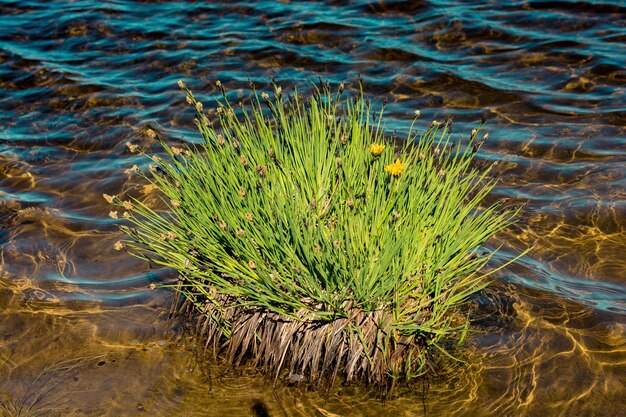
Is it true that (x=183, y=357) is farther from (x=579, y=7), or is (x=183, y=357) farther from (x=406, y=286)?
(x=579, y=7)

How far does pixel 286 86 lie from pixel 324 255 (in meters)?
6.70

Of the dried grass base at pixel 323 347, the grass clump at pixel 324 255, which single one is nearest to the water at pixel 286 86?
the dried grass base at pixel 323 347

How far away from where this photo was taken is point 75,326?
602 cm

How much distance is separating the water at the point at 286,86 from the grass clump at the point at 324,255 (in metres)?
0.33

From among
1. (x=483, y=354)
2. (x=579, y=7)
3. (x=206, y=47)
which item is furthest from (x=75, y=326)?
(x=579, y=7)

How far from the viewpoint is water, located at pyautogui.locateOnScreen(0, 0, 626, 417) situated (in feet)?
16.8

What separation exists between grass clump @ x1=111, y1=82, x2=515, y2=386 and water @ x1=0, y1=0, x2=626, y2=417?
1.08 feet

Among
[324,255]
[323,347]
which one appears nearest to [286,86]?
[323,347]

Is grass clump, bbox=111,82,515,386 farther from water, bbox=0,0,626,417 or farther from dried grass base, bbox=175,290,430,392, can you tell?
water, bbox=0,0,626,417

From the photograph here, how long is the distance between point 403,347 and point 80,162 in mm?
5752

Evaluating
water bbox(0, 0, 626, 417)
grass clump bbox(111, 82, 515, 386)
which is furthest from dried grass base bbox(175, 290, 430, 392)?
water bbox(0, 0, 626, 417)

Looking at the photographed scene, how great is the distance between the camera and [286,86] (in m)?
10.9

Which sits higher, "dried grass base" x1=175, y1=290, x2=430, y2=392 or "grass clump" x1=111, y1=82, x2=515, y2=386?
"grass clump" x1=111, y1=82, x2=515, y2=386

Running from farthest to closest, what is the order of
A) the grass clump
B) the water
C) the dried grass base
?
the water → the dried grass base → the grass clump
